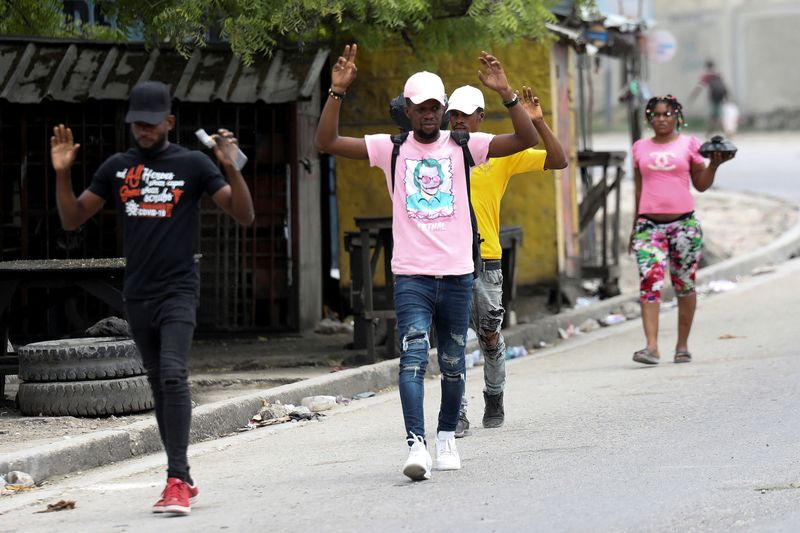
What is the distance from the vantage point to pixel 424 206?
691 cm

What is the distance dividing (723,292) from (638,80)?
3.77 meters

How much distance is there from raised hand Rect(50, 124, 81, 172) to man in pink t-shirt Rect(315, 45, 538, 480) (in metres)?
1.17

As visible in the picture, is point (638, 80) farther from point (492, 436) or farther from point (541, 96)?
point (492, 436)

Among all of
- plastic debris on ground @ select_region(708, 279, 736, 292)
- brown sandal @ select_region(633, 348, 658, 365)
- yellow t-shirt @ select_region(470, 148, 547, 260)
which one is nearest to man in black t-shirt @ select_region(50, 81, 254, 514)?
yellow t-shirt @ select_region(470, 148, 547, 260)

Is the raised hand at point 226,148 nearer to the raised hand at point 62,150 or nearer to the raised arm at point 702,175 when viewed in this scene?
the raised hand at point 62,150

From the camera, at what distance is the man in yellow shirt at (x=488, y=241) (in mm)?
7902

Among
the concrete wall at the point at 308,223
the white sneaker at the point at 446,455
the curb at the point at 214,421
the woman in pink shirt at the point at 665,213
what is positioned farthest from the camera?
the concrete wall at the point at 308,223

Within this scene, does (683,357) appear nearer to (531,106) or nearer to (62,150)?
(531,106)

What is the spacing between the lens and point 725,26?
153 feet

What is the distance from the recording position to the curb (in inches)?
306

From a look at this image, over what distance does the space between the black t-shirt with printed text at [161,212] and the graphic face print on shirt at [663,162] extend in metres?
5.55

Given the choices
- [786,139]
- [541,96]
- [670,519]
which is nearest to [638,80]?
[541,96]

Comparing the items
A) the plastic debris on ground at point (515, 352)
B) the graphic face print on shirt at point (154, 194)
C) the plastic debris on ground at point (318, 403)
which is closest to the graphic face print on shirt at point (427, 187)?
the graphic face print on shirt at point (154, 194)

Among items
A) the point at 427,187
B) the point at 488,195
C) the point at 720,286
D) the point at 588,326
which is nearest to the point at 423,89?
the point at 427,187
